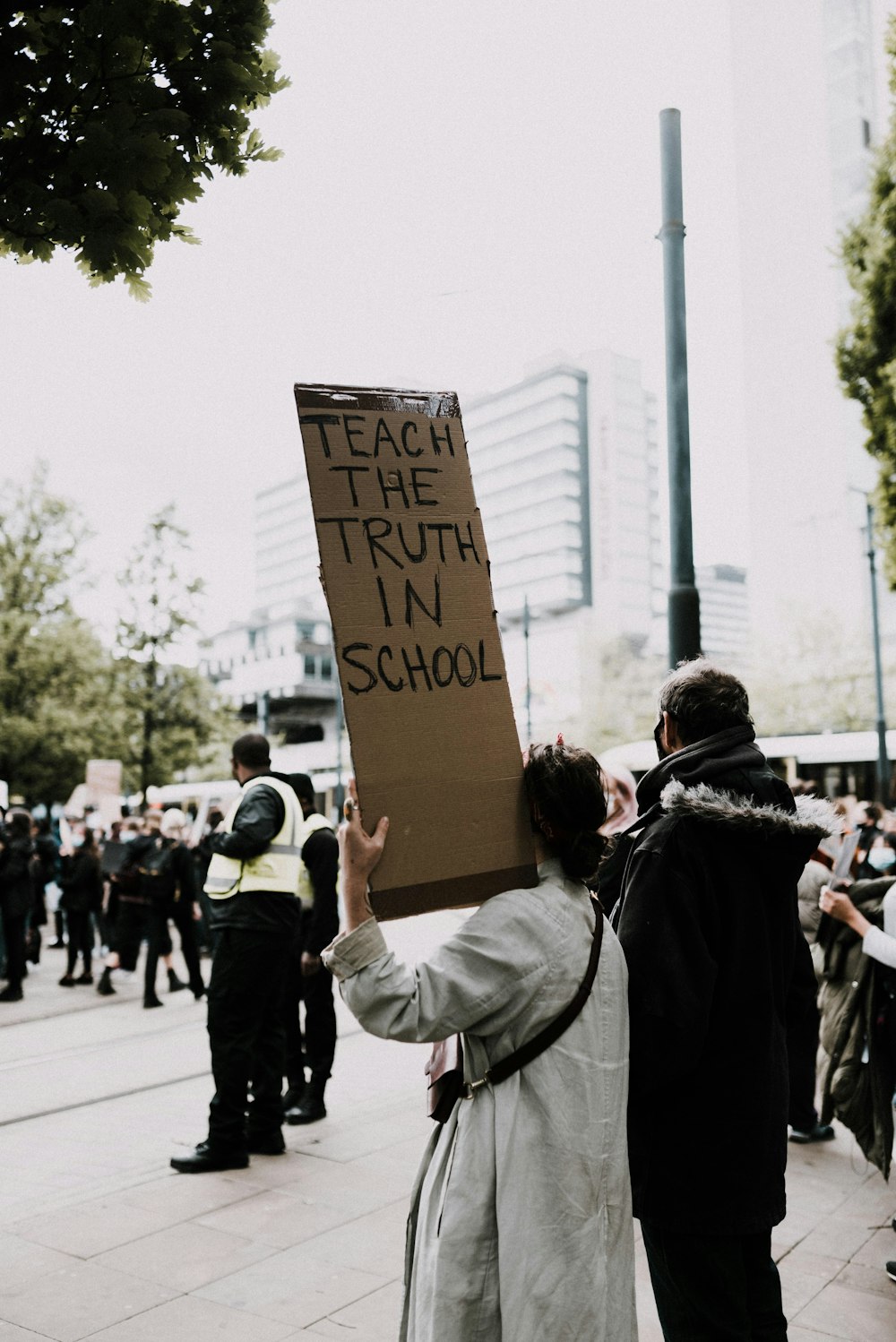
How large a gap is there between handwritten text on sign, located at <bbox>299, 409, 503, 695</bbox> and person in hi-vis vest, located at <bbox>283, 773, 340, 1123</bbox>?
407cm

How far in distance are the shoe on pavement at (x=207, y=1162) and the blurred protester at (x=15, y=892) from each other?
6398 mm

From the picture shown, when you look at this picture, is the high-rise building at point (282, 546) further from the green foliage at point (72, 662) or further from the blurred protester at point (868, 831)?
the blurred protester at point (868, 831)

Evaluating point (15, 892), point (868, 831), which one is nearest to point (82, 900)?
point (15, 892)

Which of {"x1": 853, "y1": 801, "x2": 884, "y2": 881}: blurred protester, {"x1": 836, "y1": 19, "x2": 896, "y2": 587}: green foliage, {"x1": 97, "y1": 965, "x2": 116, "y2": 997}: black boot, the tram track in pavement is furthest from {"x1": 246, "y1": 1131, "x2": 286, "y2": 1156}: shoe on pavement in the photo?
{"x1": 836, "y1": 19, "x2": 896, "y2": 587}: green foliage

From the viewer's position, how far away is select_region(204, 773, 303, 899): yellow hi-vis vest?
5.73m

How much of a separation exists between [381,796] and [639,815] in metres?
0.86

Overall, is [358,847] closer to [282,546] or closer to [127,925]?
[127,925]

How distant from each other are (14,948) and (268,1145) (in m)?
6.38

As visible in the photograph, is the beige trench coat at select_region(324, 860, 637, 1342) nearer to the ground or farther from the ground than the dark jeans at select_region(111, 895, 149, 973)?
farther from the ground

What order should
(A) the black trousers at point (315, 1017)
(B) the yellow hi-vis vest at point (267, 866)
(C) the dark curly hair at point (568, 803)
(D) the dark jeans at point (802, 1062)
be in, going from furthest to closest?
(A) the black trousers at point (315, 1017) → (B) the yellow hi-vis vest at point (267, 866) → (D) the dark jeans at point (802, 1062) → (C) the dark curly hair at point (568, 803)

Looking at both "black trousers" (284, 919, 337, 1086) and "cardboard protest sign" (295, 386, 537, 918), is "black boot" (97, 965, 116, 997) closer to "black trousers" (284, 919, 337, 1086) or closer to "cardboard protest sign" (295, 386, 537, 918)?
"black trousers" (284, 919, 337, 1086)

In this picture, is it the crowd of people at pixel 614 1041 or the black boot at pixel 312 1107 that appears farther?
the black boot at pixel 312 1107

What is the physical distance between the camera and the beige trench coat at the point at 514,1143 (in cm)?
217

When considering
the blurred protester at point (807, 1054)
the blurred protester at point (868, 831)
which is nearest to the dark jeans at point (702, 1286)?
the blurred protester at point (807, 1054)
